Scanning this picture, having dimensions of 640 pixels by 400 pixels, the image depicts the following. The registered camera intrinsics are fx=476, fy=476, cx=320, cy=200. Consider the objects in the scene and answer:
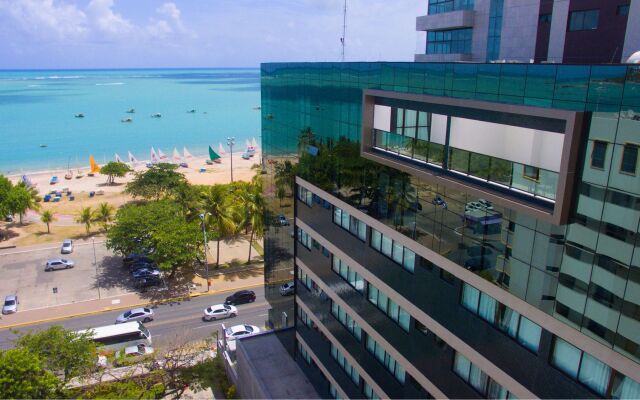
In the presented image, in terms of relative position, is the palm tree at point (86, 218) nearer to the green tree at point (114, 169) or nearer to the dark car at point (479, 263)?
the green tree at point (114, 169)

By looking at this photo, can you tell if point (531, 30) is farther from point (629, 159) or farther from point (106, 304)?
point (106, 304)

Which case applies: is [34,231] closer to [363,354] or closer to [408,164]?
[363,354]

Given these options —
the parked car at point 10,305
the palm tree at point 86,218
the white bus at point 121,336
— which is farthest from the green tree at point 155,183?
the white bus at point 121,336

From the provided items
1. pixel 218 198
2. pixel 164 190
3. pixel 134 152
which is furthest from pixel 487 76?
pixel 134 152

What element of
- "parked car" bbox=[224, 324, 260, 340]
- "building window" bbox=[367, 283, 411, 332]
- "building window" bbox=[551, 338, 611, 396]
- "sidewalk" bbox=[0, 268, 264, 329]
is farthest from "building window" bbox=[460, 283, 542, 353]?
"sidewalk" bbox=[0, 268, 264, 329]

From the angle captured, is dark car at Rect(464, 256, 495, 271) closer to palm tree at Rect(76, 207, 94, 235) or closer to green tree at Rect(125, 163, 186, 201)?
palm tree at Rect(76, 207, 94, 235)

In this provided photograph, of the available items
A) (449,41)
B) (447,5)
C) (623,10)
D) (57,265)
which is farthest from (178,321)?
(623,10)

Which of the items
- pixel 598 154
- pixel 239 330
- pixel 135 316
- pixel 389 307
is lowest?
pixel 135 316
